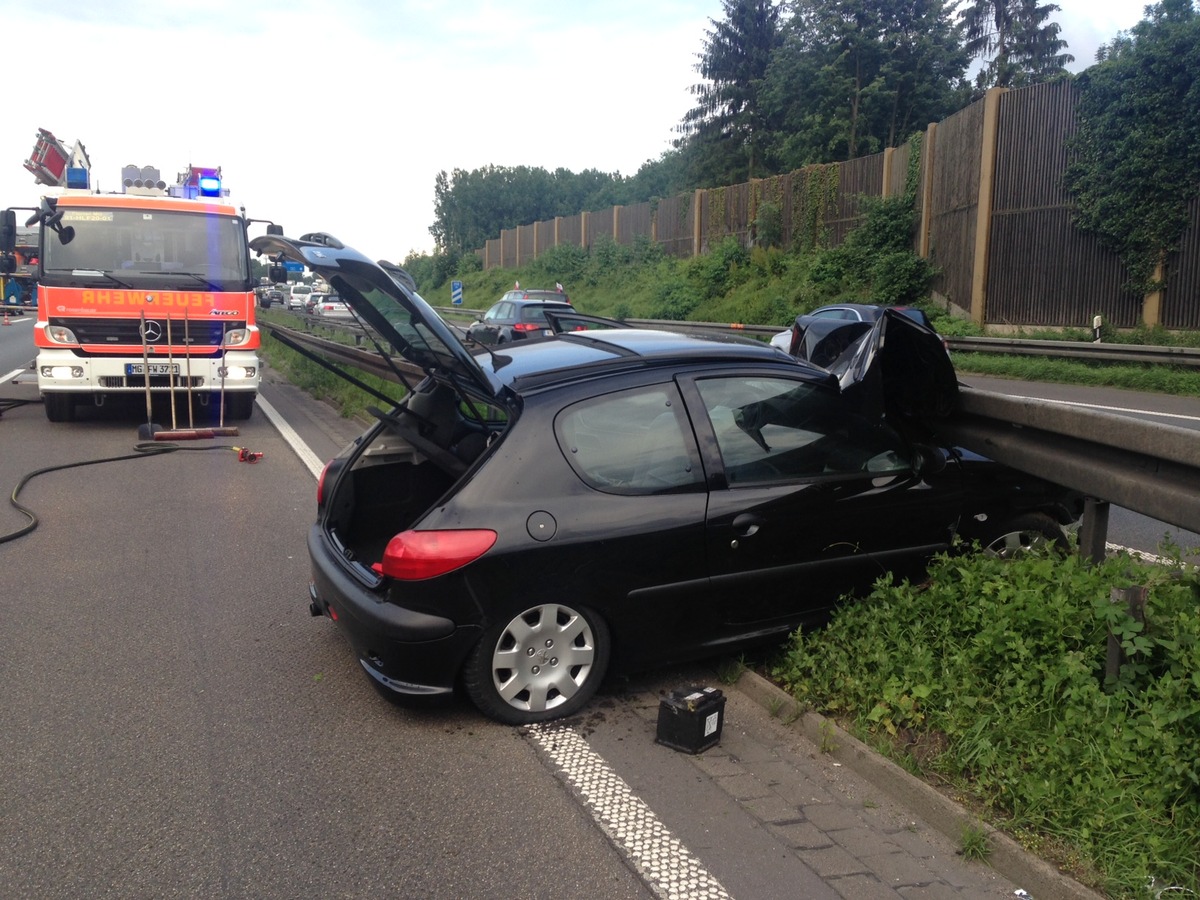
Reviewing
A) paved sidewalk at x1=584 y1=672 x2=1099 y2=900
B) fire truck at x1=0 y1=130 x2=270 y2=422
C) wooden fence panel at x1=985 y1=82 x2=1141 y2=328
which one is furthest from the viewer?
wooden fence panel at x1=985 y1=82 x2=1141 y2=328

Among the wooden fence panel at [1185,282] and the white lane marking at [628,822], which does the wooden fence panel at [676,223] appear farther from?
the white lane marking at [628,822]

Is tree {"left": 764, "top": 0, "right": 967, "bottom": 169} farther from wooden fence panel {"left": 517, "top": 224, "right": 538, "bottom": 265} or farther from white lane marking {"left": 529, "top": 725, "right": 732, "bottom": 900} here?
white lane marking {"left": 529, "top": 725, "right": 732, "bottom": 900}

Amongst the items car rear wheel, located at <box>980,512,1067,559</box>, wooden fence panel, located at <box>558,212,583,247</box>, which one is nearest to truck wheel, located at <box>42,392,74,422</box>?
car rear wheel, located at <box>980,512,1067,559</box>

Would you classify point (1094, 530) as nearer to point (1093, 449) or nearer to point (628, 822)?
point (1093, 449)

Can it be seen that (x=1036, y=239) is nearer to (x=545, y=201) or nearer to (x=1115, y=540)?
(x=1115, y=540)

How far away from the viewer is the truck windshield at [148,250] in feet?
38.1

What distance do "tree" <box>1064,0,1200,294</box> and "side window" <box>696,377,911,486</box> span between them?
1756 centimetres

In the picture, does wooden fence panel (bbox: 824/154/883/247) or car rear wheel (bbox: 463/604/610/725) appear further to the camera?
wooden fence panel (bbox: 824/154/883/247)

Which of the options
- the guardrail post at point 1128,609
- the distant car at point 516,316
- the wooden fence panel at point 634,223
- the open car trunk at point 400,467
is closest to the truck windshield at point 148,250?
the distant car at point 516,316

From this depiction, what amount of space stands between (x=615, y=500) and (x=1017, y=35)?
6325 cm

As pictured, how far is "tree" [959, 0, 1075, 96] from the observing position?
58.0 meters

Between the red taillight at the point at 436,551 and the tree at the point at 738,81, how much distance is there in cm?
5387

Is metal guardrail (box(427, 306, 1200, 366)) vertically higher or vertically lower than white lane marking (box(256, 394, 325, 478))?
higher

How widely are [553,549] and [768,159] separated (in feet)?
176
